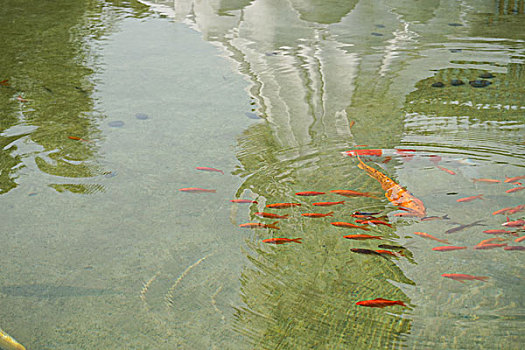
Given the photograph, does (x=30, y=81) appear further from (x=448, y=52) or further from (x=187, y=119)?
(x=448, y=52)

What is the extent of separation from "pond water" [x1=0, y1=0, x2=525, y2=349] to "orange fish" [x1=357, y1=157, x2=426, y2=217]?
3 cm

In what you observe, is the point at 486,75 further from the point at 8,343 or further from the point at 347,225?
the point at 8,343

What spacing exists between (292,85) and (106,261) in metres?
1.75

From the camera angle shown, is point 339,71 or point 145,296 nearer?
point 145,296

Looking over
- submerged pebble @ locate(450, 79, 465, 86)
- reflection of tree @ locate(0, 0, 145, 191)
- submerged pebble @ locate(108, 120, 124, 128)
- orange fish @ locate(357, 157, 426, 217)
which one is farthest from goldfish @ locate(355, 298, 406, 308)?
submerged pebble @ locate(450, 79, 465, 86)

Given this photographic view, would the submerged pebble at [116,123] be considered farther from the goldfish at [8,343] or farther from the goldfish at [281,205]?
the goldfish at [8,343]

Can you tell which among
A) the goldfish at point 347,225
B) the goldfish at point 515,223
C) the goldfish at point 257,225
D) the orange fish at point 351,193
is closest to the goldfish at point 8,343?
the goldfish at point 257,225

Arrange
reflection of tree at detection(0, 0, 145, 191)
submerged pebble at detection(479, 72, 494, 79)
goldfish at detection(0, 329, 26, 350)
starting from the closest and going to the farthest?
goldfish at detection(0, 329, 26, 350)
reflection of tree at detection(0, 0, 145, 191)
submerged pebble at detection(479, 72, 494, 79)

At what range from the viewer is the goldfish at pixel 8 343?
1261mm

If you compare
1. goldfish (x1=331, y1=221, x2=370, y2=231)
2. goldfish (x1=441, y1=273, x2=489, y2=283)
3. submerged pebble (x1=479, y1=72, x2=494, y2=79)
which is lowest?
goldfish (x1=441, y1=273, x2=489, y2=283)

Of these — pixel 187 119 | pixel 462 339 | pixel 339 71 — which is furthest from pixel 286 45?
pixel 462 339

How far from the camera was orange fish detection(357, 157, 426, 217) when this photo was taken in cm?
184

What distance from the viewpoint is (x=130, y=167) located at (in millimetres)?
2131

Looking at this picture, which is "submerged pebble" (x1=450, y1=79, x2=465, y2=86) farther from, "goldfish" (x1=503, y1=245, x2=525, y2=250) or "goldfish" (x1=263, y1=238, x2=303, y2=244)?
"goldfish" (x1=263, y1=238, x2=303, y2=244)
